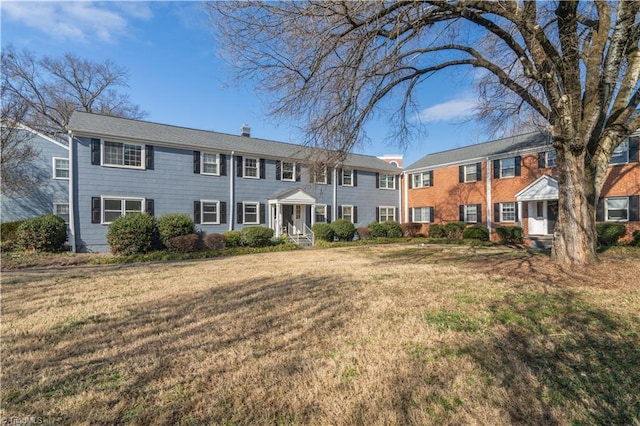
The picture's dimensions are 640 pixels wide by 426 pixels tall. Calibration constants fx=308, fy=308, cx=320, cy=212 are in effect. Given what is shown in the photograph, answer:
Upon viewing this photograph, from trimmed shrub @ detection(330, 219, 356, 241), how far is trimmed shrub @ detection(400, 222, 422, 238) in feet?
16.3

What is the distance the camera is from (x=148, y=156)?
15562 millimetres

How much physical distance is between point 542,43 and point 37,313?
428 inches

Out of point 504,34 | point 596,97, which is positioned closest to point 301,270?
point 504,34

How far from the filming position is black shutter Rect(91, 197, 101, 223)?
1416 cm

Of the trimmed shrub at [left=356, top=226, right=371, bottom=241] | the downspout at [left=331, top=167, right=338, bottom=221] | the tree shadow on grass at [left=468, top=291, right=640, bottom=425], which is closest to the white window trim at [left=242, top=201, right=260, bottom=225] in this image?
the downspout at [left=331, top=167, right=338, bottom=221]

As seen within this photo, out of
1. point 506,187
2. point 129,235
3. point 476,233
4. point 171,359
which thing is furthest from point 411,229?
point 171,359

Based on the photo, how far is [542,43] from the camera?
671 cm

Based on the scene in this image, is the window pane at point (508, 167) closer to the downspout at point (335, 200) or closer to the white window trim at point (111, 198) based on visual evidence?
the downspout at point (335, 200)

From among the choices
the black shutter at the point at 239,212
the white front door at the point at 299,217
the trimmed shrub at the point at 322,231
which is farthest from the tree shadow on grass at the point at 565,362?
the white front door at the point at 299,217

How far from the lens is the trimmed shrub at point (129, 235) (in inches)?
513

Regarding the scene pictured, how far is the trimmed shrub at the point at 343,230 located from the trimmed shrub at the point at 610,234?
473 inches

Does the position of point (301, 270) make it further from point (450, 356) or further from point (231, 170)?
point (231, 170)

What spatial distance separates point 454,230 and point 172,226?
16.7 meters

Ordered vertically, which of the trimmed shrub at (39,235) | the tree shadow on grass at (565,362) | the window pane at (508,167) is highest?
the window pane at (508,167)
